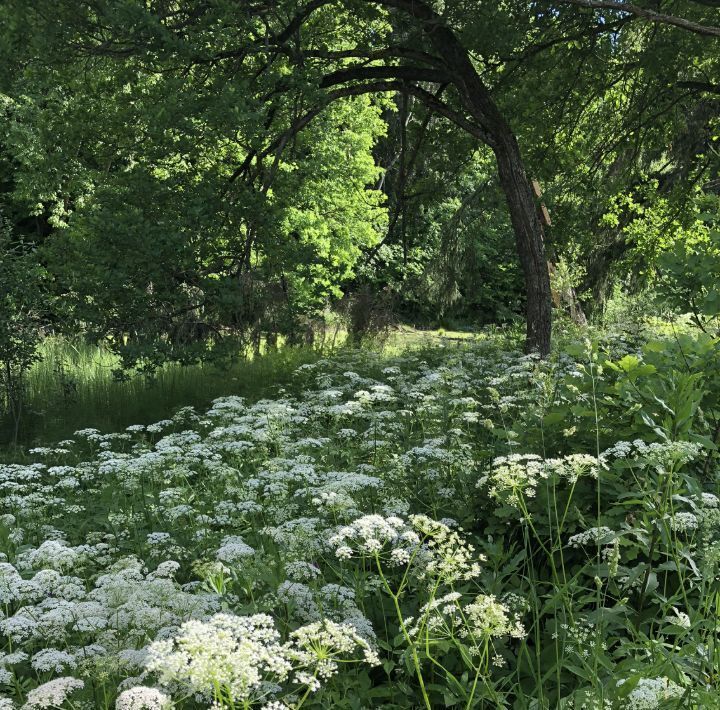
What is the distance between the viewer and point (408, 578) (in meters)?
3.71

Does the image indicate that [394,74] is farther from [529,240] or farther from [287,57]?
[529,240]

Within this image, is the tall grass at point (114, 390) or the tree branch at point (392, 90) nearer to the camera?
the tall grass at point (114, 390)

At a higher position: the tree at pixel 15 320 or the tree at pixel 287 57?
the tree at pixel 287 57

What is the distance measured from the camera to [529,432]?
14.8 feet

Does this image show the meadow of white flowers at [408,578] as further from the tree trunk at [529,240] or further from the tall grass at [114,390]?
the tree trunk at [529,240]

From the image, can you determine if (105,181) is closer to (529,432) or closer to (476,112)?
(476,112)

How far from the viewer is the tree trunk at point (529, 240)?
36.6ft

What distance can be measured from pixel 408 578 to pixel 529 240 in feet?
27.2

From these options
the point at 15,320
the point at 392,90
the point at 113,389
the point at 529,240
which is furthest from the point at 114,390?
the point at 529,240

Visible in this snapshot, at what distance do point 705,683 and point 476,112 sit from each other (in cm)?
1006

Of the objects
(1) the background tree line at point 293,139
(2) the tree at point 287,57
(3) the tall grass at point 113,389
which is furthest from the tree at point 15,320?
(2) the tree at point 287,57

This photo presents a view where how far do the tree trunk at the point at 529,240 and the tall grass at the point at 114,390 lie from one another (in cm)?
401

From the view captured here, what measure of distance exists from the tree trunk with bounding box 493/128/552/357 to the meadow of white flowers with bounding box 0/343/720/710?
5200 millimetres

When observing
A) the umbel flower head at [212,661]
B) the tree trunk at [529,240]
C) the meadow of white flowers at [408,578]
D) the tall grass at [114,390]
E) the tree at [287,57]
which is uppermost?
the tree at [287,57]
